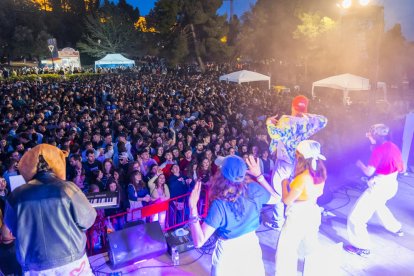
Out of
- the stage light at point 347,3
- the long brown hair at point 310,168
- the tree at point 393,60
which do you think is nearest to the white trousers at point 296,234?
the long brown hair at point 310,168

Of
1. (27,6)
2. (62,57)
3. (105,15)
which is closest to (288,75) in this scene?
(62,57)

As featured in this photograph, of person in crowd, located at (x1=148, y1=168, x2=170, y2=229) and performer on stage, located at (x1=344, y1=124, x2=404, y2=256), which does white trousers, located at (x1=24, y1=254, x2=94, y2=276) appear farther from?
performer on stage, located at (x1=344, y1=124, x2=404, y2=256)

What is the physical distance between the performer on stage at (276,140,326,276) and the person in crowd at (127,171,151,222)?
2.46 meters

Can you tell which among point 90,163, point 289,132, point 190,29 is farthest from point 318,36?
point 90,163

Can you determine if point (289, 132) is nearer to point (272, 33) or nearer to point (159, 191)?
point (159, 191)

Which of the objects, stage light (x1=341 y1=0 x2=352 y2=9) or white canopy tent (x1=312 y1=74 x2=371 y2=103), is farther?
white canopy tent (x1=312 y1=74 x2=371 y2=103)

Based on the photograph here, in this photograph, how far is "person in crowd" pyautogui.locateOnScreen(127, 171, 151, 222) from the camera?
5.12m

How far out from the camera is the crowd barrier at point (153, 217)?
4.52 metres

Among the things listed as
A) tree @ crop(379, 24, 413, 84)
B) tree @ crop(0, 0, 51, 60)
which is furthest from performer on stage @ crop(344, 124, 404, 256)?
tree @ crop(0, 0, 51, 60)

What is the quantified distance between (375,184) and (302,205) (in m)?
1.49

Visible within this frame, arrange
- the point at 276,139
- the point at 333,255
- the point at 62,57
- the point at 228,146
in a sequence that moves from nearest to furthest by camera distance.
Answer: the point at 333,255 < the point at 276,139 < the point at 228,146 < the point at 62,57

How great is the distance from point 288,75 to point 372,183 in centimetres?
3267

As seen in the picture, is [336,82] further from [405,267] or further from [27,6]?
[27,6]

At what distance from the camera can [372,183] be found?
419 cm
